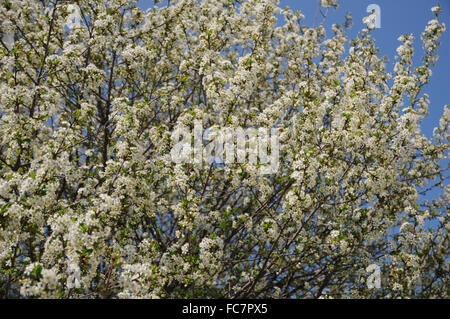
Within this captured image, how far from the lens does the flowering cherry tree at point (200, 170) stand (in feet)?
16.5

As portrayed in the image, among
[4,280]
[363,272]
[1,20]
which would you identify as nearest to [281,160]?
[363,272]

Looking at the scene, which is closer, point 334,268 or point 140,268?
point 140,268

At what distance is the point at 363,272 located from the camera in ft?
24.9

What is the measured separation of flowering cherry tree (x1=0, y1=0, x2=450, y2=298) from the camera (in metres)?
5.02

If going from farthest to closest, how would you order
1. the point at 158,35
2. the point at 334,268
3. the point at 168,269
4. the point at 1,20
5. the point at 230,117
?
the point at 158,35, the point at 1,20, the point at 334,268, the point at 230,117, the point at 168,269

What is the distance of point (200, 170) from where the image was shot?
6.99m

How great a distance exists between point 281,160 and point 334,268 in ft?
8.06

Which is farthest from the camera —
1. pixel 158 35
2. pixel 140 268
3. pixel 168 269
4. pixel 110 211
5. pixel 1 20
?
pixel 158 35

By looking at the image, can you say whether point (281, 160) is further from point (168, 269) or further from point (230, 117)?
point (168, 269)

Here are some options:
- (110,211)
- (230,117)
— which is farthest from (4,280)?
(230,117)

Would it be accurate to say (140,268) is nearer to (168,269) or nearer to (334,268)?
(168,269)

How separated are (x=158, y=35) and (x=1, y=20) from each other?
350 cm
